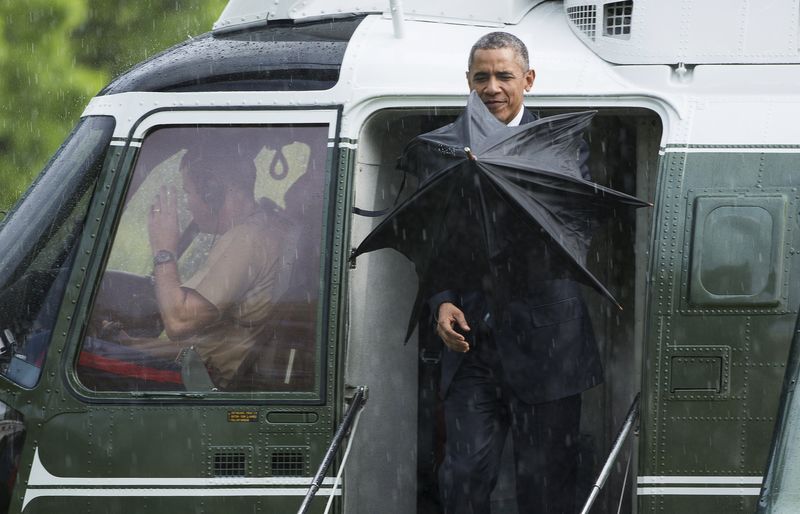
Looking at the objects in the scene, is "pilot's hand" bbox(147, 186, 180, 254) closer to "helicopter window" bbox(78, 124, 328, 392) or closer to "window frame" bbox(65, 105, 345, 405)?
"helicopter window" bbox(78, 124, 328, 392)

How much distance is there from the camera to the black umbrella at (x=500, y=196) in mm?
4355

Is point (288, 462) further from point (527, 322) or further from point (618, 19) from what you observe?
point (618, 19)

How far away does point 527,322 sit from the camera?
472 cm

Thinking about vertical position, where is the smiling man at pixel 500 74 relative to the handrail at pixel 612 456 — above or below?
above

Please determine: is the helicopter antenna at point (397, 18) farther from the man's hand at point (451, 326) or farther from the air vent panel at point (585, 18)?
the man's hand at point (451, 326)

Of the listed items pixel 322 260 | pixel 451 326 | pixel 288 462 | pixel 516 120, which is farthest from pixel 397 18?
pixel 288 462

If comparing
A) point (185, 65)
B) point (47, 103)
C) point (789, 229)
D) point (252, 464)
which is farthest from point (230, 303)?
point (47, 103)

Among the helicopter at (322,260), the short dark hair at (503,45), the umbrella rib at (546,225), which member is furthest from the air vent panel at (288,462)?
the short dark hair at (503,45)

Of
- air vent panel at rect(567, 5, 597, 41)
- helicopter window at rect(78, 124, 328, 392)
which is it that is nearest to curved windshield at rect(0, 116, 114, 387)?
helicopter window at rect(78, 124, 328, 392)

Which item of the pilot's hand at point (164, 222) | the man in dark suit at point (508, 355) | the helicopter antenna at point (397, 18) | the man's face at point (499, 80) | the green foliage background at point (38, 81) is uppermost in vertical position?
the green foliage background at point (38, 81)

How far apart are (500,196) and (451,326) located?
53cm

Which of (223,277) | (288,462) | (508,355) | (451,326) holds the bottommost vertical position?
(288,462)

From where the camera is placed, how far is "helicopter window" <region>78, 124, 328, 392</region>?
15.6 feet

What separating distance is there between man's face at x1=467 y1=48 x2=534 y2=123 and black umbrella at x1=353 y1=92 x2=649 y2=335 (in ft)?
0.53
